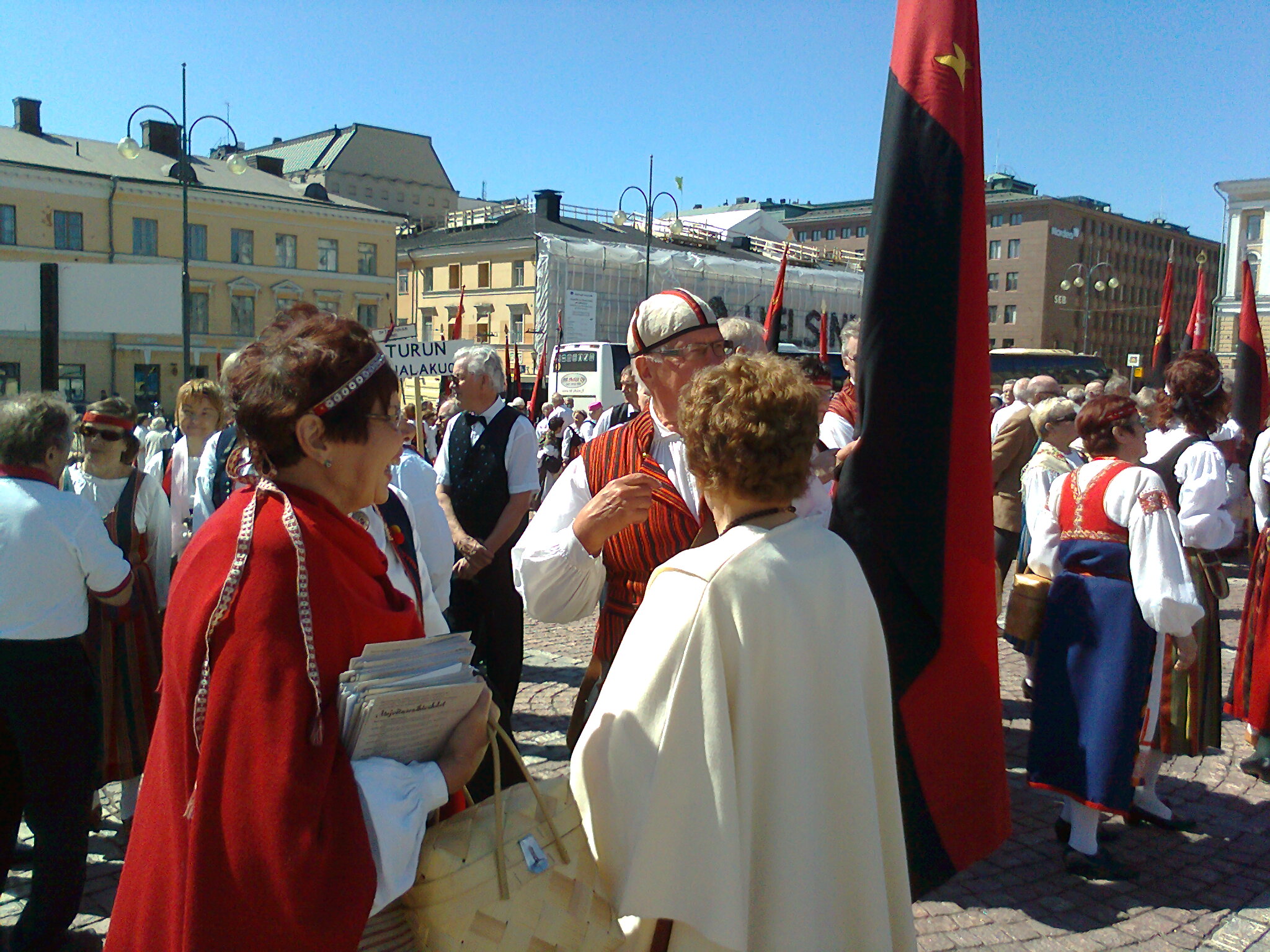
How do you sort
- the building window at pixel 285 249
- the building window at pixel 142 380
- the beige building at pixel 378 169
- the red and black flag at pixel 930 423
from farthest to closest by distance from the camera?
the beige building at pixel 378 169 → the building window at pixel 285 249 → the building window at pixel 142 380 → the red and black flag at pixel 930 423

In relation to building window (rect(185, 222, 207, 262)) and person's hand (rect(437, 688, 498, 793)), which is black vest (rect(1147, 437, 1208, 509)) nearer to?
person's hand (rect(437, 688, 498, 793))

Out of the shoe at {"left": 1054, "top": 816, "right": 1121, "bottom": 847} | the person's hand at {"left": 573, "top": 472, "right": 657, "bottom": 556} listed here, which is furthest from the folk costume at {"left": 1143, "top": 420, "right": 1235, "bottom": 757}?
the person's hand at {"left": 573, "top": 472, "right": 657, "bottom": 556}

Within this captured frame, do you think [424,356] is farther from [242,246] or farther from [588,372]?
[242,246]

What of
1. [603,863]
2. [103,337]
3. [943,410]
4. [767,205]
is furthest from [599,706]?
[767,205]

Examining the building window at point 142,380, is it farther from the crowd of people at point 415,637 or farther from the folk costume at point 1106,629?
the folk costume at point 1106,629

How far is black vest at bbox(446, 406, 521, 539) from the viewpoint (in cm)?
540

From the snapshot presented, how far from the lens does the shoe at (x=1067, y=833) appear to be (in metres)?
4.39

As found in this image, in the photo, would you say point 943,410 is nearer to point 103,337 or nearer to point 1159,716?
point 1159,716

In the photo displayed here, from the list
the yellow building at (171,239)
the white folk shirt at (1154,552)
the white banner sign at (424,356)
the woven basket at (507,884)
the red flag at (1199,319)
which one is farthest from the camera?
the yellow building at (171,239)

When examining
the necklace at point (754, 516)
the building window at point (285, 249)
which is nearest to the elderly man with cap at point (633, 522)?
the necklace at point (754, 516)

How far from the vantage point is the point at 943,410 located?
246cm

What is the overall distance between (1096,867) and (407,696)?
11.8 feet

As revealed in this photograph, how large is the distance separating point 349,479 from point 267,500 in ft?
0.51

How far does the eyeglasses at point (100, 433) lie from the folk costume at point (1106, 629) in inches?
164
